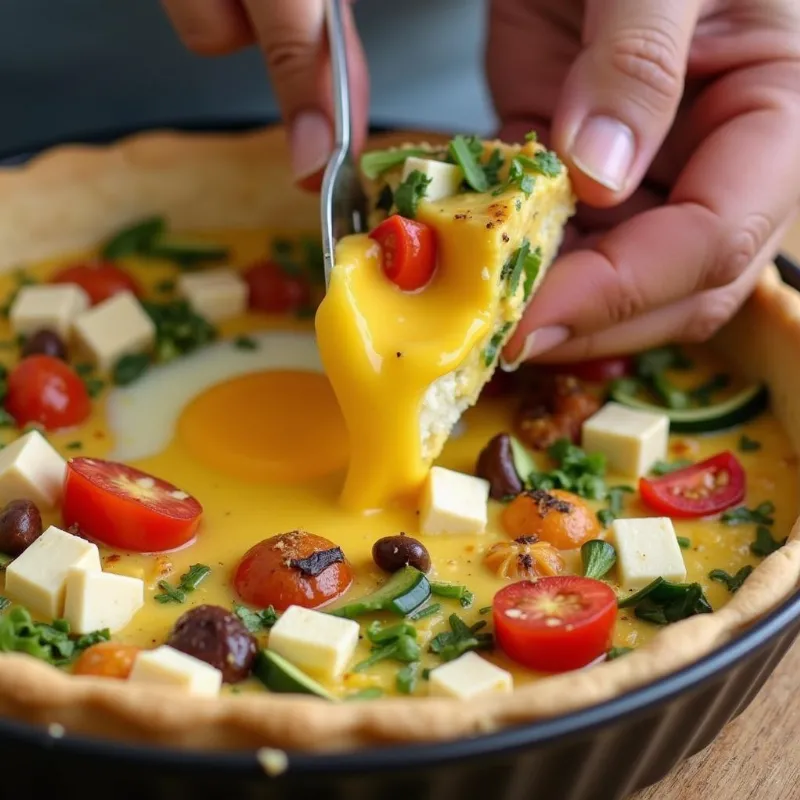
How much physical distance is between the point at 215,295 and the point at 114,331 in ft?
1.36

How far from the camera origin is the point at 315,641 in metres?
2.72

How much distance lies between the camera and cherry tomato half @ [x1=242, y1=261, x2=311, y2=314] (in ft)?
14.6

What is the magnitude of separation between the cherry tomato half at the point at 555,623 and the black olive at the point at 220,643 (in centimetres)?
60

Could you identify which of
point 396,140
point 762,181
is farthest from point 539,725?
point 396,140

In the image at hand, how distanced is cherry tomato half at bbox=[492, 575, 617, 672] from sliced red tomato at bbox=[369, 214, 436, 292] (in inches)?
36.4

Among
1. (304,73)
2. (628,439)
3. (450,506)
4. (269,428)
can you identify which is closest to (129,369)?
(269,428)

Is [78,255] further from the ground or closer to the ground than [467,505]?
closer to the ground

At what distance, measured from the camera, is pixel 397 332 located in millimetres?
3225

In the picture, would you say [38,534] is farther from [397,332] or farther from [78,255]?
[78,255]

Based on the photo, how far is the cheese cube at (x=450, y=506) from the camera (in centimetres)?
327

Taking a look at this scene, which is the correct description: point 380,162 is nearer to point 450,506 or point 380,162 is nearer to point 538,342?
point 538,342

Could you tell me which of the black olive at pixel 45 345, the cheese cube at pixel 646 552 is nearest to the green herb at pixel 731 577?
the cheese cube at pixel 646 552

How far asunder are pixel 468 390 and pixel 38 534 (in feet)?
4.16

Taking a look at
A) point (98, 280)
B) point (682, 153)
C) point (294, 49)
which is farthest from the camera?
point (98, 280)
